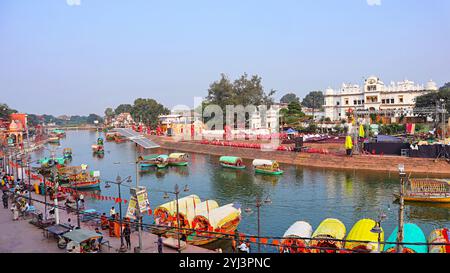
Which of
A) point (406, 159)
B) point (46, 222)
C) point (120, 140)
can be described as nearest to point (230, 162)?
point (406, 159)

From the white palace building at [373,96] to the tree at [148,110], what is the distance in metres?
56.2

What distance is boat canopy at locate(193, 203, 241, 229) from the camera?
60.8 feet

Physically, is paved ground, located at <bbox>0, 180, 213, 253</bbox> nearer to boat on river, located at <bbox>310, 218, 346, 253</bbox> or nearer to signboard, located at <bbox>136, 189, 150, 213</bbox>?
signboard, located at <bbox>136, 189, 150, 213</bbox>

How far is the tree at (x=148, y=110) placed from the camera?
379 feet

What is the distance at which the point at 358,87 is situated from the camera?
73.9 m

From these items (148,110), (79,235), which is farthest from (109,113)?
(79,235)

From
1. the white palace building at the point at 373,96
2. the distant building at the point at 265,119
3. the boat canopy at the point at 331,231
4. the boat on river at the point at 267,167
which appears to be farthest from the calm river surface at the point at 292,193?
the white palace building at the point at 373,96

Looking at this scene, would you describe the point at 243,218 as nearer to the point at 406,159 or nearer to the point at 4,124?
the point at 406,159

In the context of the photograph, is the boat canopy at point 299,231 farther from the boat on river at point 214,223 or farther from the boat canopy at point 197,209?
the boat canopy at point 197,209

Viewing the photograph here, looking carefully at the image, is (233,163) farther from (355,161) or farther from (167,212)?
(167,212)

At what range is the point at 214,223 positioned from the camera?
1852 centimetres

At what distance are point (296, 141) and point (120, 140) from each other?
6030cm

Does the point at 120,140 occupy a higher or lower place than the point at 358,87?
lower

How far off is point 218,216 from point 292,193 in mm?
12631
